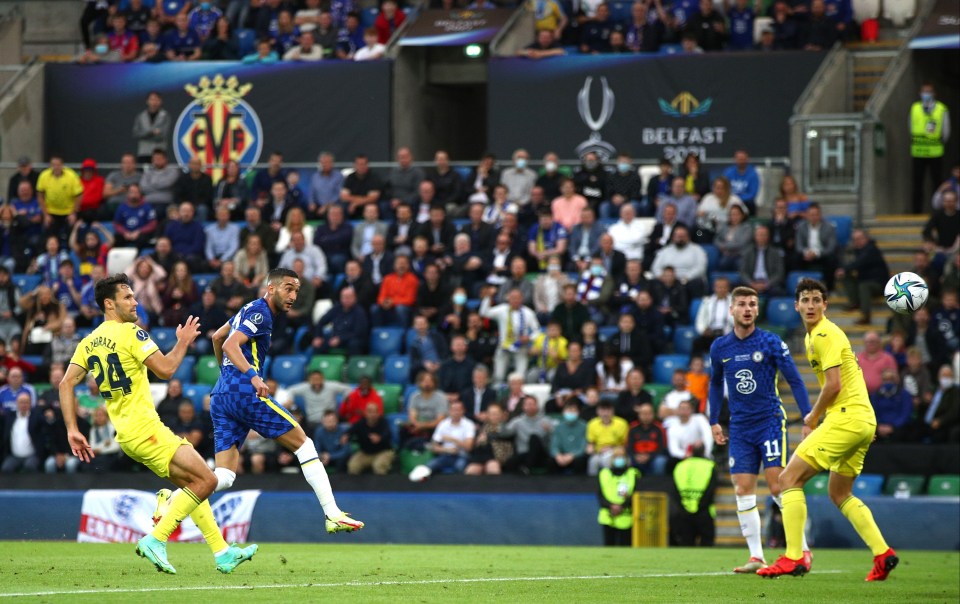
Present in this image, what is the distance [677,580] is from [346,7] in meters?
18.2

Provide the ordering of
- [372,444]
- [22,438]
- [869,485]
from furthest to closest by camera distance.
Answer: [22,438] < [372,444] < [869,485]

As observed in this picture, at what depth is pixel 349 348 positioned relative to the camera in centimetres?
2291

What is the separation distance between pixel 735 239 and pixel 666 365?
234 centimetres

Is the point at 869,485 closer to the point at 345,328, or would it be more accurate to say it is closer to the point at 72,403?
the point at 345,328

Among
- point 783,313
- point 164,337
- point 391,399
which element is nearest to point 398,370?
point 391,399

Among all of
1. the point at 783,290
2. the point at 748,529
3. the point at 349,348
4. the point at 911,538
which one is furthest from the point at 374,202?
the point at 748,529

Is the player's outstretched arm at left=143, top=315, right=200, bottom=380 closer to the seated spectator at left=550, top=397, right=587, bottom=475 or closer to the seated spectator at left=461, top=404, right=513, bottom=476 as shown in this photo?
the seated spectator at left=461, top=404, right=513, bottom=476

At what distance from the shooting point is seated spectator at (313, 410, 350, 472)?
2086 centimetres

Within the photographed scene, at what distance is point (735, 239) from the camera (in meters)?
22.7

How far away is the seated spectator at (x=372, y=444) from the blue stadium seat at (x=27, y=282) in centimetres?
705

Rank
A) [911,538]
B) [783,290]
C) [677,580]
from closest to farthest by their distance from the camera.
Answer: [677,580] < [911,538] < [783,290]

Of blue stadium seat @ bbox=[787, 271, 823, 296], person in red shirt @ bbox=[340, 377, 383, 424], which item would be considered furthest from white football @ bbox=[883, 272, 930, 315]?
person in red shirt @ bbox=[340, 377, 383, 424]

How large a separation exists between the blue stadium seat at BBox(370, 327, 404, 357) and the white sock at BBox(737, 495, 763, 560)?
35.5ft

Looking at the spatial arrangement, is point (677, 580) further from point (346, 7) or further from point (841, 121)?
point (346, 7)
